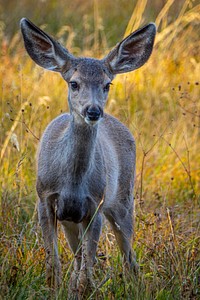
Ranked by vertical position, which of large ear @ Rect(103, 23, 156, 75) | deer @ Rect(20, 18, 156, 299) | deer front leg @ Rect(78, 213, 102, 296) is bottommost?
deer front leg @ Rect(78, 213, 102, 296)

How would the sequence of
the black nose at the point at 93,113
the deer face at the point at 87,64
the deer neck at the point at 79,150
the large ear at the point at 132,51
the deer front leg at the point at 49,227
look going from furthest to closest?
the large ear at the point at 132,51 → the deer neck at the point at 79,150 → the deer front leg at the point at 49,227 → the deer face at the point at 87,64 → the black nose at the point at 93,113

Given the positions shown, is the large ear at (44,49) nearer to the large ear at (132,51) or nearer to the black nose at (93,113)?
the large ear at (132,51)

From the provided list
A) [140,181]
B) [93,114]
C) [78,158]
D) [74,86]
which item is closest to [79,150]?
[78,158]

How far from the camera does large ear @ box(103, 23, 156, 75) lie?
6527 mm

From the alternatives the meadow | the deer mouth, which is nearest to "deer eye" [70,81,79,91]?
the deer mouth

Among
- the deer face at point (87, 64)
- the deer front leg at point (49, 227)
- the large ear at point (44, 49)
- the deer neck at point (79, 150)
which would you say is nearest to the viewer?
the deer face at point (87, 64)

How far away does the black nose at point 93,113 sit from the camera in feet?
18.7

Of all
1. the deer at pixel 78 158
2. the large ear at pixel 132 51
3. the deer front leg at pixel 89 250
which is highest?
the large ear at pixel 132 51

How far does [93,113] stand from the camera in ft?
18.7

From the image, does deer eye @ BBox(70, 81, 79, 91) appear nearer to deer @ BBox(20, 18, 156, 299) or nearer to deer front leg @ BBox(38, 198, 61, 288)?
deer @ BBox(20, 18, 156, 299)

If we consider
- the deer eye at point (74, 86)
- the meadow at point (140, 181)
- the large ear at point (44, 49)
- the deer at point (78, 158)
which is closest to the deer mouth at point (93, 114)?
the deer at point (78, 158)

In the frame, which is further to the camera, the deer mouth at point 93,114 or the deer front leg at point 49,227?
the deer front leg at point 49,227

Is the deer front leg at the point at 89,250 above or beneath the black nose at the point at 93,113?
beneath

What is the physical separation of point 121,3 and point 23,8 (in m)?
1.85
